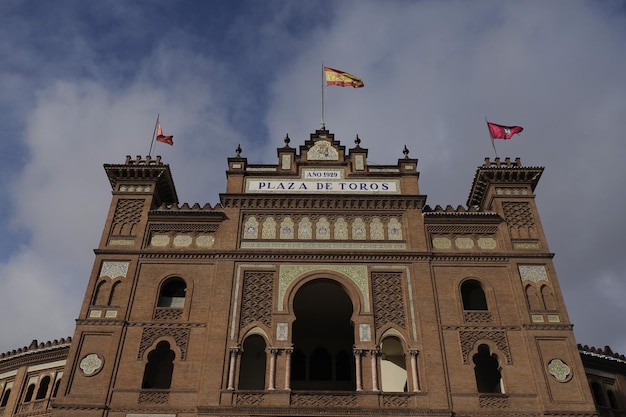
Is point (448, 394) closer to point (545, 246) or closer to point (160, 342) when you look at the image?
point (545, 246)

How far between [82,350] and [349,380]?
1212 cm

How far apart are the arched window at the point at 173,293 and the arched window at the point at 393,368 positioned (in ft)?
29.6

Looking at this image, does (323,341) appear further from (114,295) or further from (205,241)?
(114,295)

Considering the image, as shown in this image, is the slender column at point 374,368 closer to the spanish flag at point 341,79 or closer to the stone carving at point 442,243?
the stone carving at point 442,243

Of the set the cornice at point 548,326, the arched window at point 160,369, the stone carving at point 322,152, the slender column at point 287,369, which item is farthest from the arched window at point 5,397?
the cornice at point 548,326

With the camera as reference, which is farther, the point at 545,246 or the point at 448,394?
the point at 545,246

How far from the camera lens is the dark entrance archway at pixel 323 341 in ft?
89.0

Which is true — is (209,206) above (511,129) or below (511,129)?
below

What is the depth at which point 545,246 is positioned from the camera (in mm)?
25984

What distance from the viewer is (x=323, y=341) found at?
2961 centimetres

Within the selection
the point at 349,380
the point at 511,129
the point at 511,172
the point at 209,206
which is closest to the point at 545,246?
the point at 511,172

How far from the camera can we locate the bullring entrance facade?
22000mm

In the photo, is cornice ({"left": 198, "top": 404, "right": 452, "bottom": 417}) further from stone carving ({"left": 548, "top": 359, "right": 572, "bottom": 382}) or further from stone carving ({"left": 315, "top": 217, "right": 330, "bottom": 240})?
stone carving ({"left": 315, "top": 217, "right": 330, "bottom": 240})

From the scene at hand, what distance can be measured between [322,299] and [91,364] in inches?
395
